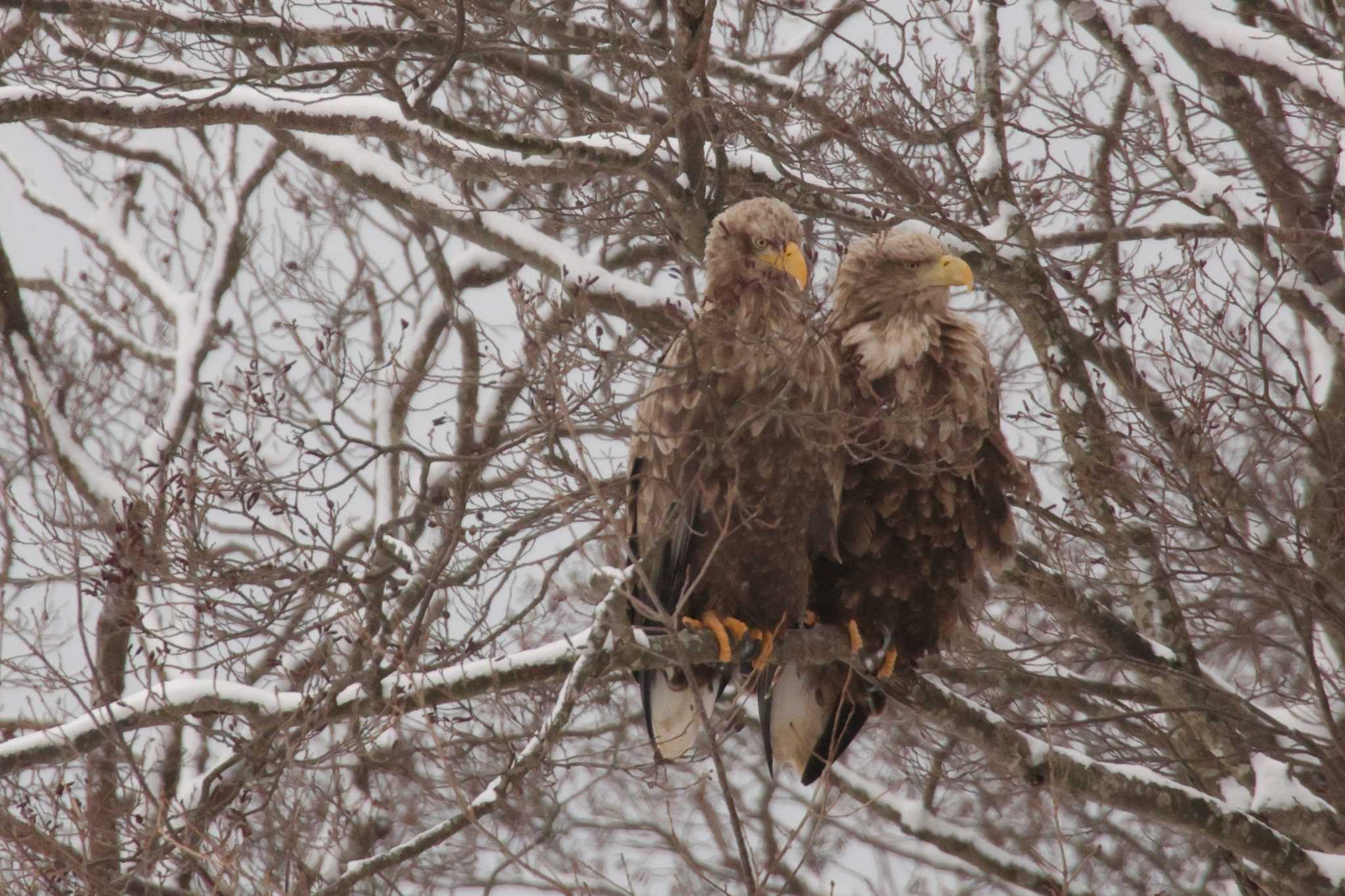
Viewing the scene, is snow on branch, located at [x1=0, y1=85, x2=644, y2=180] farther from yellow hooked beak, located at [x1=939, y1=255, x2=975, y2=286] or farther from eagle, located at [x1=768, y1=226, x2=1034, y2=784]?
yellow hooked beak, located at [x1=939, y1=255, x2=975, y2=286]

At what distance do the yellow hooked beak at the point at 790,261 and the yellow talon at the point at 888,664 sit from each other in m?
1.42

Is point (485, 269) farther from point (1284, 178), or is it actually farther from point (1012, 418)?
point (1284, 178)

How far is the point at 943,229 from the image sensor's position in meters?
5.70

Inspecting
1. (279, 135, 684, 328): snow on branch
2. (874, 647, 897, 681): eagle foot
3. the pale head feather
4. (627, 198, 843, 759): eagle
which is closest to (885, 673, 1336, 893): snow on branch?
(874, 647, 897, 681): eagle foot

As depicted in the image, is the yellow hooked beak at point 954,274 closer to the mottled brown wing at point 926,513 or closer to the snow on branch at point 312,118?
the mottled brown wing at point 926,513

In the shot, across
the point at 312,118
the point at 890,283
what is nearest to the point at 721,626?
the point at 890,283

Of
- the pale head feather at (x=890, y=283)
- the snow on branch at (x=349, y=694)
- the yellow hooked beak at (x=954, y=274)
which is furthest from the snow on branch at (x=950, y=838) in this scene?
the yellow hooked beak at (x=954, y=274)

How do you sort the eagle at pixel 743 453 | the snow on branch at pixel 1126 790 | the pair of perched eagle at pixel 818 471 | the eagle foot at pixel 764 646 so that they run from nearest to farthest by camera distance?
the eagle at pixel 743 453 → the pair of perched eagle at pixel 818 471 → the eagle foot at pixel 764 646 → the snow on branch at pixel 1126 790

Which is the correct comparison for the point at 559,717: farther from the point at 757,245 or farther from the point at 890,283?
the point at 890,283

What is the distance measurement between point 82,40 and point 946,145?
383cm

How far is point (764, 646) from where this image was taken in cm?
463

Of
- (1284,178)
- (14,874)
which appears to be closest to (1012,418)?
(1284,178)

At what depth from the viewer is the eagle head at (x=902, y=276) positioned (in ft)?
16.1

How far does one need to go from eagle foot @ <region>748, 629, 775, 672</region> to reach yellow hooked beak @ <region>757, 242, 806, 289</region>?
3.95 feet
